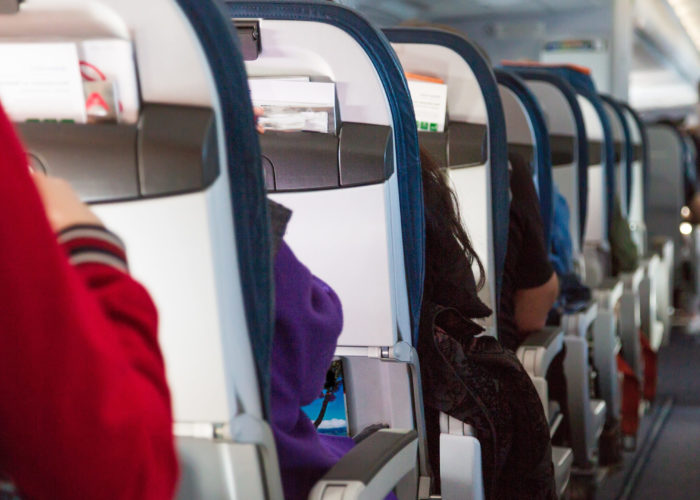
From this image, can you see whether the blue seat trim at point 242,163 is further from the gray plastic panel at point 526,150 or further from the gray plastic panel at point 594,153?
the gray plastic panel at point 594,153

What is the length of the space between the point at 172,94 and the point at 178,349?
0.89ft

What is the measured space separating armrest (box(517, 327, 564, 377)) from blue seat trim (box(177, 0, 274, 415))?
4.44 feet

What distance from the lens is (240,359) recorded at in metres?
0.93

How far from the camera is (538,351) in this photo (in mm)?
2197

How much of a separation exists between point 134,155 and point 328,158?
58 cm

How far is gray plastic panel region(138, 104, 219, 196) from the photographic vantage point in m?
0.85

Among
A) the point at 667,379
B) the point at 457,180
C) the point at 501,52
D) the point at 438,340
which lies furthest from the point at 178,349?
the point at 501,52

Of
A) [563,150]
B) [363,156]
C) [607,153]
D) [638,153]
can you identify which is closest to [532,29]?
[638,153]

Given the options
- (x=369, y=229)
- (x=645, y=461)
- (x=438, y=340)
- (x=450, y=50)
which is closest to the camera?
(x=369, y=229)

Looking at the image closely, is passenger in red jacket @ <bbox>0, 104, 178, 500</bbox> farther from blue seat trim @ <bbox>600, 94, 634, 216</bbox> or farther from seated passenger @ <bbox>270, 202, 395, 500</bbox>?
blue seat trim @ <bbox>600, 94, 634, 216</bbox>

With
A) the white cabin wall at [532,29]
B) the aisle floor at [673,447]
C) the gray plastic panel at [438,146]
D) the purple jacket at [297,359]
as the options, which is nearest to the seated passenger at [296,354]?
the purple jacket at [297,359]

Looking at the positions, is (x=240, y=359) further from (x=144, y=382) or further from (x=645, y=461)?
(x=645, y=461)

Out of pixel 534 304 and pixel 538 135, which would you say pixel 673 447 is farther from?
pixel 538 135

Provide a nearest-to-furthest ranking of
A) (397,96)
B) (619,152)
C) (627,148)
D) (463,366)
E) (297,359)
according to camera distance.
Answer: (297,359) < (397,96) < (463,366) < (619,152) < (627,148)
